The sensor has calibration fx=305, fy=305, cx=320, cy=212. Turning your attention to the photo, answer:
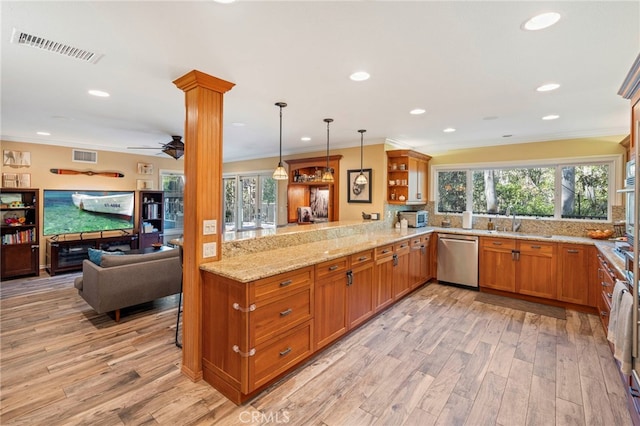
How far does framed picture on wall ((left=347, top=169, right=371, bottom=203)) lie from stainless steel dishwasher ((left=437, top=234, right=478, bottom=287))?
1.44 metres

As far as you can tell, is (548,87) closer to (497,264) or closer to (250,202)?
(497,264)

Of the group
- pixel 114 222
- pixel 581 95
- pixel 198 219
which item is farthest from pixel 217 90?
pixel 114 222

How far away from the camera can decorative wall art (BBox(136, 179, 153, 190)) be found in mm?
7090

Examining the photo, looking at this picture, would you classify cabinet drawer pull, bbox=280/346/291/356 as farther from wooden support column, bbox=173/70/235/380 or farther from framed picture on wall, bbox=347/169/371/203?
framed picture on wall, bbox=347/169/371/203

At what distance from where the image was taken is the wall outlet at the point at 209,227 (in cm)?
249

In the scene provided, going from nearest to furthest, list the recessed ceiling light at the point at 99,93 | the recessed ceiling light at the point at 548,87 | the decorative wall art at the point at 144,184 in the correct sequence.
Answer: the recessed ceiling light at the point at 548,87, the recessed ceiling light at the point at 99,93, the decorative wall art at the point at 144,184

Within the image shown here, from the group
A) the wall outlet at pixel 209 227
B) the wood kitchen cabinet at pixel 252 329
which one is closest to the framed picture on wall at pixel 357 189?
the wood kitchen cabinet at pixel 252 329

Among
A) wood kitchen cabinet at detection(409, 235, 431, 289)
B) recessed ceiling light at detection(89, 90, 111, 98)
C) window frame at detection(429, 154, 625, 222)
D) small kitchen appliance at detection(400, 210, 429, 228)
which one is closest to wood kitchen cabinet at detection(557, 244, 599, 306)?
window frame at detection(429, 154, 625, 222)

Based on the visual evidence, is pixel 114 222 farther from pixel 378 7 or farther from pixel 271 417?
pixel 378 7

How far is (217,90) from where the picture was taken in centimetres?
258

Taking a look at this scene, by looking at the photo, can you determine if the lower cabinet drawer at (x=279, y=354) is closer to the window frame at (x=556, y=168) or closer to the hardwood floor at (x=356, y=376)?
the hardwood floor at (x=356, y=376)

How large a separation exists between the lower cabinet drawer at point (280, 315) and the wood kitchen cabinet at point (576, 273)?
374cm

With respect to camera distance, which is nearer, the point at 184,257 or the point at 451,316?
the point at 184,257

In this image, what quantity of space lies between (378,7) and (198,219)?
1910 mm
